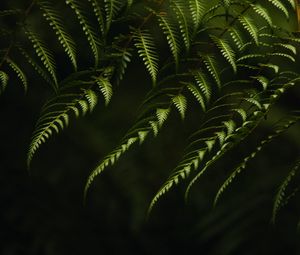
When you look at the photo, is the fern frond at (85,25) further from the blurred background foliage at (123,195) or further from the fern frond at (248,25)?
the blurred background foliage at (123,195)

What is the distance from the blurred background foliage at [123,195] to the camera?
1.95m

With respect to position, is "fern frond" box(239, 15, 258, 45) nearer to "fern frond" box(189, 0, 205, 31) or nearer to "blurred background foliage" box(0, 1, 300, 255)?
"fern frond" box(189, 0, 205, 31)

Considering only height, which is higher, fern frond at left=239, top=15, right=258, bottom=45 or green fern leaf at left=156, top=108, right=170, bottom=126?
fern frond at left=239, top=15, right=258, bottom=45

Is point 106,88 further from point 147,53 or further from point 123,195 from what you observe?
point 123,195

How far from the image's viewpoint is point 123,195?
2.12 metres

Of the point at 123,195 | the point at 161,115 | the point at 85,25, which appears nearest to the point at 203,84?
the point at 161,115

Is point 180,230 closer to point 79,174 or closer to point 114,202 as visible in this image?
point 114,202

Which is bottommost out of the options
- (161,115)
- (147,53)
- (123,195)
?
(123,195)

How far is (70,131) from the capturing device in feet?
7.15

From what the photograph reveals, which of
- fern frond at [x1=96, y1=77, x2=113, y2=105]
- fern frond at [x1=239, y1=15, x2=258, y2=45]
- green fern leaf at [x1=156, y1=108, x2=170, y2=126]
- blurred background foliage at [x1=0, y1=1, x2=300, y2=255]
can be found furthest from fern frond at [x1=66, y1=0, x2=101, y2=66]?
blurred background foliage at [x1=0, y1=1, x2=300, y2=255]

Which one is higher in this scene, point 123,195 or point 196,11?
point 196,11

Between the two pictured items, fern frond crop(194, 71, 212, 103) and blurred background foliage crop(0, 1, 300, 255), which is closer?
fern frond crop(194, 71, 212, 103)

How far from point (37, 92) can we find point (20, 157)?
298 mm

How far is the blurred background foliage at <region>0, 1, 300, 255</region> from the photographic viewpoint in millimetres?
1953
